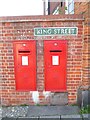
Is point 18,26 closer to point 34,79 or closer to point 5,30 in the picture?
point 5,30

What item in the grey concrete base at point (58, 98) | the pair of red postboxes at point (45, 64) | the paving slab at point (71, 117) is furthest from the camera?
the grey concrete base at point (58, 98)

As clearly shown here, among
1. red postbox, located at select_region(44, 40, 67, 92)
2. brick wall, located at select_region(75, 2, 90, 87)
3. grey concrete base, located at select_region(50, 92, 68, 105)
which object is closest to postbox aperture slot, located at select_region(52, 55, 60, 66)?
red postbox, located at select_region(44, 40, 67, 92)

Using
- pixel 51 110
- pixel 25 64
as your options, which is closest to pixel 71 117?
pixel 51 110

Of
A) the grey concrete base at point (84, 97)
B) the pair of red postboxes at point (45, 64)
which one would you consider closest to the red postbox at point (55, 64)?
the pair of red postboxes at point (45, 64)

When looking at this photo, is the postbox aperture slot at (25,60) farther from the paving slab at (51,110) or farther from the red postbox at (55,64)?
the paving slab at (51,110)

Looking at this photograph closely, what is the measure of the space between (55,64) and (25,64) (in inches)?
30.8

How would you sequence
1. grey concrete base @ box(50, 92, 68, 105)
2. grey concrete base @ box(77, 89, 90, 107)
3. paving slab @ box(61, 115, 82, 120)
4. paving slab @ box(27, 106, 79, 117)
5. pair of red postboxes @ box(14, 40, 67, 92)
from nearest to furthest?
paving slab @ box(61, 115, 82, 120)
paving slab @ box(27, 106, 79, 117)
grey concrete base @ box(77, 89, 90, 107)
pair of red postboxes @ box(14, 40, 67, 92)
grey concrete base @ box(50, 92, 68, 105)

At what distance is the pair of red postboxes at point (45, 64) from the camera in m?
5.37

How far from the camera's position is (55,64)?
17.8 ft

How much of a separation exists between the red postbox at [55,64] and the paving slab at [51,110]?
0.48 meters

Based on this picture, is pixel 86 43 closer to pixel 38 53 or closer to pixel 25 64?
pixel 38 53

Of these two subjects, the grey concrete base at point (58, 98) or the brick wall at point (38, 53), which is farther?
the grey concrete base at point (58, 98)

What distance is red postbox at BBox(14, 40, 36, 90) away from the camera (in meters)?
5.39

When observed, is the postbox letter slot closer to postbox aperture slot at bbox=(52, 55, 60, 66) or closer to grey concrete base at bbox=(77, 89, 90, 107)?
postbox aperture slot at bbox=(52, 55, 60, 66)
